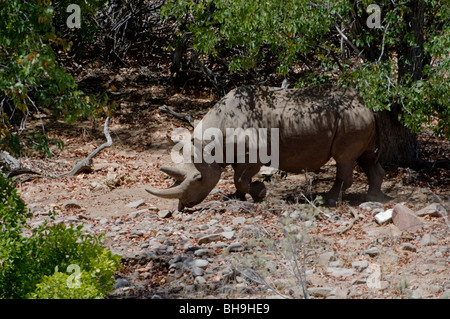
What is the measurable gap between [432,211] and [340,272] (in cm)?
282

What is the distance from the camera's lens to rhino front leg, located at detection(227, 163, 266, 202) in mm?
11188

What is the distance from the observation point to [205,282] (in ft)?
25.7

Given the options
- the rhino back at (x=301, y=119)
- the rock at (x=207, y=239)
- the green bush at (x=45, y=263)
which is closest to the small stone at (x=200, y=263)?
the rock at (x=207, y=239)

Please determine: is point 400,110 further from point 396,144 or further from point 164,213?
point 164,213

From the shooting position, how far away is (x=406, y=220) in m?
9.45

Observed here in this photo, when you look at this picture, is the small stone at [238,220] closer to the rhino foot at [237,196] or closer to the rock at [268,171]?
the rhino foot at [237,196]

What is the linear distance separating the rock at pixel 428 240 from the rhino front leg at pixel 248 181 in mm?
3251

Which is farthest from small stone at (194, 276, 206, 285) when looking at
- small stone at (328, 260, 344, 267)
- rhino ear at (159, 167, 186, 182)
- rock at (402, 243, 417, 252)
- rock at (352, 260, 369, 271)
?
rhino ear at (159, 167, 186, 182)

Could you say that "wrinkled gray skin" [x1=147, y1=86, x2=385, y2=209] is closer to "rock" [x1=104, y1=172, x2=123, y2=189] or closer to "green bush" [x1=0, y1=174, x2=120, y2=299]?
"rock" [x1=104, y1=172, x2=123, y2=189]

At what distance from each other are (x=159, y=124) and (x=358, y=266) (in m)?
10.0

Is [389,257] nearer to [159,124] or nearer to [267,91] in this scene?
[267,91]

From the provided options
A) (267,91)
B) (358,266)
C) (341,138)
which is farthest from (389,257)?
(267,91)

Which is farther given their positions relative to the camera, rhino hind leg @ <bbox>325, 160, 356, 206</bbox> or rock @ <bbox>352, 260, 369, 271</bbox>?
rhino hind leg @ <bbox>325, 160, 356, 206</bbox>

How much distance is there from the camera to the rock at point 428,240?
8805 millimetres
